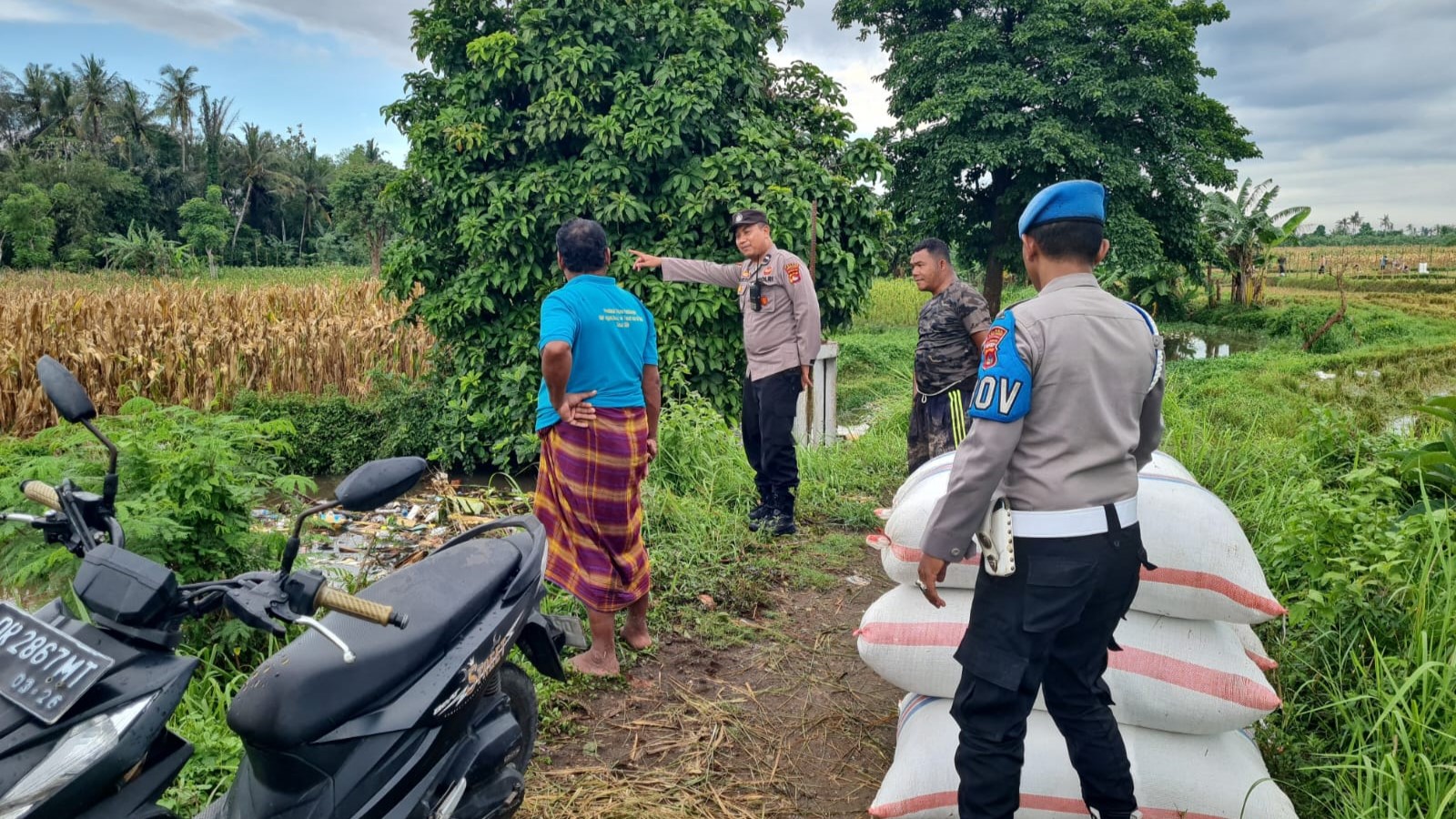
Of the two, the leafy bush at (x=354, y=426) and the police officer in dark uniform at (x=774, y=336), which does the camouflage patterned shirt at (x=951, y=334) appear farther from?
the leafy bush at (x=354, y=426)

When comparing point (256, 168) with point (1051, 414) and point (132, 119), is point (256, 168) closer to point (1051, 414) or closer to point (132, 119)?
point (132, 119)

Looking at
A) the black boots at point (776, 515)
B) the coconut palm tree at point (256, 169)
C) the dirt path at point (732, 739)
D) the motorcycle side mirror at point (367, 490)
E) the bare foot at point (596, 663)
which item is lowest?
the dirt path at point (732, 739)

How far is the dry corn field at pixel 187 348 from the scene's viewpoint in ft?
31.1

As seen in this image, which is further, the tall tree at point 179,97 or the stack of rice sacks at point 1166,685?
the tall tree at point 179,97

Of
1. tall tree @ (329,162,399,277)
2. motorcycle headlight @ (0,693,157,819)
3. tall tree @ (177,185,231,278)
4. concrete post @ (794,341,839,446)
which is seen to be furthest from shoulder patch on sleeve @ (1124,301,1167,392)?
tall tree @ (177,185,231,278)

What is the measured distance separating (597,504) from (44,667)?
1954 mm

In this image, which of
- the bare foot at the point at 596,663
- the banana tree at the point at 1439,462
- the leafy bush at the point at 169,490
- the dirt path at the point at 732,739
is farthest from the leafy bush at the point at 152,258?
the banana tree at the point at 1439,462

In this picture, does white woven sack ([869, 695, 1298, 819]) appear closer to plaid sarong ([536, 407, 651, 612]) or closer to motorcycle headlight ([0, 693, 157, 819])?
plaid sarong ([536, 407, 651, 612])

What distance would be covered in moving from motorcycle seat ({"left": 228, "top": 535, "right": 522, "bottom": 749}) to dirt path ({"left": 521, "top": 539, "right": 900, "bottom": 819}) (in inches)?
34.6

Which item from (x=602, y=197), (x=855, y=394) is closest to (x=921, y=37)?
(x=855, y=394)

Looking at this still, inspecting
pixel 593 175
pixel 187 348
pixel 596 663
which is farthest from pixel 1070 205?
pixel 187 348

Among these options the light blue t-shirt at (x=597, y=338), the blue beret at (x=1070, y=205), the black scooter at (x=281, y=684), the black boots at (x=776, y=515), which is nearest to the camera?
the black scooter at (x=281, y=684)

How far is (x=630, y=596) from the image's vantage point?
3580 mm

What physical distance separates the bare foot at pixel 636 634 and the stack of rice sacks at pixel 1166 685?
4.25 ft
